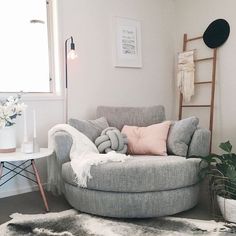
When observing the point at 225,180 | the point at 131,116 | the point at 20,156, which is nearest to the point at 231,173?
the point at 225,180

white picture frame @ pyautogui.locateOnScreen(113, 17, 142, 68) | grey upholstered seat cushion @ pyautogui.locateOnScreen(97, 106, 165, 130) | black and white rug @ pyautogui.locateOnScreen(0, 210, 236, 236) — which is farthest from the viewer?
white picture frame @ pyautogui.locateOnScreen(113, 17, 142, 68)

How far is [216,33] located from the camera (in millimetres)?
3654

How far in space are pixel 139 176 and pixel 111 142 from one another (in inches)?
24.5

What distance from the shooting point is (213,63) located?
3.68 meters

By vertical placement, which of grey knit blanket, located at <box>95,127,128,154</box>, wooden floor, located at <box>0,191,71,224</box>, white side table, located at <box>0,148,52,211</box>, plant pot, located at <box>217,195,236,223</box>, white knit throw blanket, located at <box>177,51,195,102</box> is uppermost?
white knit throw blanket, located at <box>177,51,195,102</box>

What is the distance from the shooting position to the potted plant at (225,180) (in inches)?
85.5

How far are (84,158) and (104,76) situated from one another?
1.48m

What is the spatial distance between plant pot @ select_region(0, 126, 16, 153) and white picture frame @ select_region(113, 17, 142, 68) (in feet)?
5.32

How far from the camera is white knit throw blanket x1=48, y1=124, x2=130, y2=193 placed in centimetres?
223

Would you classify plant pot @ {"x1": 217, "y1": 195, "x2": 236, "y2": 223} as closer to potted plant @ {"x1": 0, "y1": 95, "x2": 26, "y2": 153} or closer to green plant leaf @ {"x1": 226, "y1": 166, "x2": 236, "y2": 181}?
green plant leaf @ {"x1": 226, "y1": 166, "x2": 236, "y2": 181}

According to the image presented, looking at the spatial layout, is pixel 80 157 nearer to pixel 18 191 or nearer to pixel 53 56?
pixel 18 191

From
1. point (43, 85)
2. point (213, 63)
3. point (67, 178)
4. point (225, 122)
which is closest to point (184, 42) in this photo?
point (213, 63)

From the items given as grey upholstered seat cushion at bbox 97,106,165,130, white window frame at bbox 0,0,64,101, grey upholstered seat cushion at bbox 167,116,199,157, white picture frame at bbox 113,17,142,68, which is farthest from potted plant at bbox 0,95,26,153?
white picture frame at bbox 113,17,142,68

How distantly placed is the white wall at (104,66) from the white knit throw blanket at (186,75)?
11.4 inches
